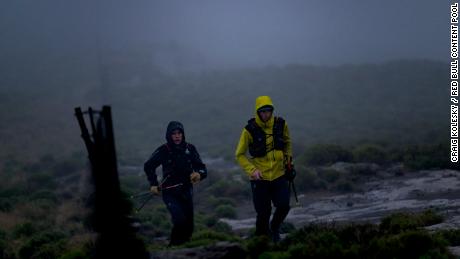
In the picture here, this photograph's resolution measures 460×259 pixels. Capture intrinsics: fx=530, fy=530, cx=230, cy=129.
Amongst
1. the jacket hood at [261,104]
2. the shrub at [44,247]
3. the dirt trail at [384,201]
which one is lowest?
the dirt trail at [384,201]

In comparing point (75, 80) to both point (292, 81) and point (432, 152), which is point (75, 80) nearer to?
point (292, 81)

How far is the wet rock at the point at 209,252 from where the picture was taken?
592 centimetres

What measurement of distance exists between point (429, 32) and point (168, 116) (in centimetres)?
7441

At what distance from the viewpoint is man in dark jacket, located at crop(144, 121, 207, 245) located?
24.0ft

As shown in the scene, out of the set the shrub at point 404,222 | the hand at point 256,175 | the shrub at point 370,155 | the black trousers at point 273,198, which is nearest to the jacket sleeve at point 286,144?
the black trousers at point 273,198

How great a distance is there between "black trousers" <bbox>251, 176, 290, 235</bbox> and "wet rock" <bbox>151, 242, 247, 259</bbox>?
1.22 meters

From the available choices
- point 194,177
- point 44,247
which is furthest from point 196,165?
point 44,247

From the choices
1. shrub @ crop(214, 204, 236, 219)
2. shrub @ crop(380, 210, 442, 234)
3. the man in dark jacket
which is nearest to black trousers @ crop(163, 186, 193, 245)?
the man in dark jacket

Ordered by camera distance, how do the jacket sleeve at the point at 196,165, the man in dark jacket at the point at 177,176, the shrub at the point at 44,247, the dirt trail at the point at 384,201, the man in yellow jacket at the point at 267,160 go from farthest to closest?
the dirt trail at the point at 384,201, the shrub at the point at 44,247, the jacket sleeve at the point at 196,165, the man in dark jacket at the point at 177,176, the man in yellow jacket at the point at 267,160

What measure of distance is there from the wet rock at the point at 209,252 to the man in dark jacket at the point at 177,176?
116cm

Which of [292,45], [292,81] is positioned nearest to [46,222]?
[292,81]

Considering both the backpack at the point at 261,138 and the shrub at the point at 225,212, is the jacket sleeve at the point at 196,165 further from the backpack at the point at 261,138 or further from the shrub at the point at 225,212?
the shrub at the point at 225,212

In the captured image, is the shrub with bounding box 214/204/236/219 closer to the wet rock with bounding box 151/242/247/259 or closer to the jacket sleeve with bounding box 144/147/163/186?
the jacket sleeve with bounding box 144/147/163/186

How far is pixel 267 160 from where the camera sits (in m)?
7.24
